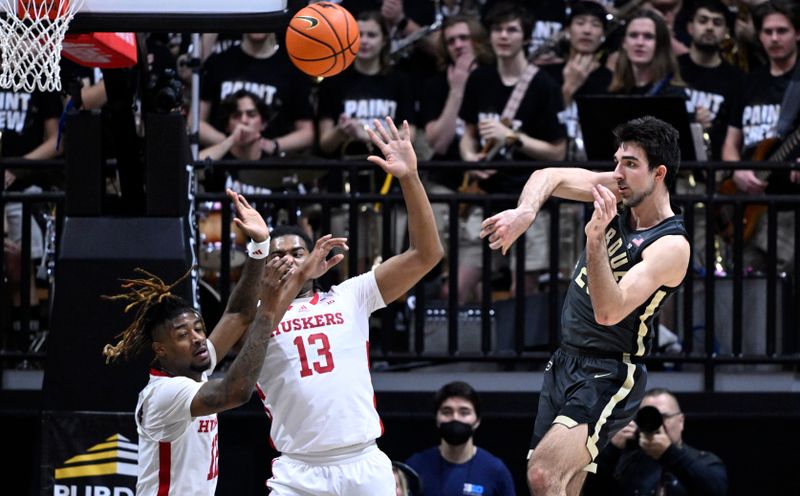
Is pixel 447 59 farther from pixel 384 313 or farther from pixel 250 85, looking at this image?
pixel 384 313

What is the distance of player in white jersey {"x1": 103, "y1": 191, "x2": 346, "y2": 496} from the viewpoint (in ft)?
23.0

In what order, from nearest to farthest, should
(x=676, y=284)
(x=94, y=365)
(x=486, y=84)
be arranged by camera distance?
(x=676, y=284) < (x=94, y=365) < (x=486, y=84)

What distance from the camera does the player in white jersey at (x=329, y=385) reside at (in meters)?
7.79

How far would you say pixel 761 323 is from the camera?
1076cm

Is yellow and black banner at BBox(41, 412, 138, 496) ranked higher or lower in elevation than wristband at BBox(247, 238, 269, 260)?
lower

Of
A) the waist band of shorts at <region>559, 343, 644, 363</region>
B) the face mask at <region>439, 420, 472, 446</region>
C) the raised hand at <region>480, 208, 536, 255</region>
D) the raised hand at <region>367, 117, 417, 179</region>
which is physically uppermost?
the raised hand at <region>367, 117, 417, 179</region>

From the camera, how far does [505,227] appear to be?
23.0 feet

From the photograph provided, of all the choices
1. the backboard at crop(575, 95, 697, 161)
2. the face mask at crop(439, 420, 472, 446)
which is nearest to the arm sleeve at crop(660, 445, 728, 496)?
the face mask at crop(439, 420, 472, 446)

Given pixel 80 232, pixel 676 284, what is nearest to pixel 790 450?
pixel 676 284

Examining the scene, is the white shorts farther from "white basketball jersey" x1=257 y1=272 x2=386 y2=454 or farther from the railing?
the railing

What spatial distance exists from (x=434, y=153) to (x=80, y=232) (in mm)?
3286

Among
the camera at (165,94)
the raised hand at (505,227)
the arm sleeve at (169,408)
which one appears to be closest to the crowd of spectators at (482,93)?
the camera at (165,94)

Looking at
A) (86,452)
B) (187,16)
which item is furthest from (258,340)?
(86,452)

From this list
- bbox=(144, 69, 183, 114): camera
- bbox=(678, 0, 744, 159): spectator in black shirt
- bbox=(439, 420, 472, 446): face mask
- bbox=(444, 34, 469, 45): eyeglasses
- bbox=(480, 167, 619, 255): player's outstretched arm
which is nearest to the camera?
bbox=(480, 167, 619, 255): player's outstretched arm
